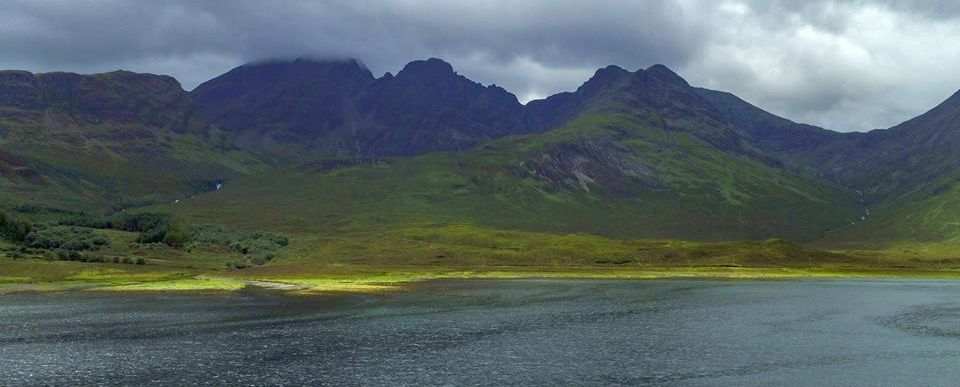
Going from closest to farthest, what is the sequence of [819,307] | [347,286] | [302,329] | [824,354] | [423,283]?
[824,354], [302,329], [819,307], [347,286], [423,283]

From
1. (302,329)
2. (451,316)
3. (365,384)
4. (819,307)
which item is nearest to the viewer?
(365,384)

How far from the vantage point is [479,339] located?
328 ft

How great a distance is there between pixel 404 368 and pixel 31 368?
37281mm

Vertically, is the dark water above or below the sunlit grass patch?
below

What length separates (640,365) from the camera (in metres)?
81.9

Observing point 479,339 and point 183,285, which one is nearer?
point 479,339

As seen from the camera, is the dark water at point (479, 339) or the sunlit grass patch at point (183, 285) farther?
the sunlit grass patch at point (183, 285)

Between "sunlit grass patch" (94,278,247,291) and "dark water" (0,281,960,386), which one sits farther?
"sunlit grass patch" (94,278,247,291)

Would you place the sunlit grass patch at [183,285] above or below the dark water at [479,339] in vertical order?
above

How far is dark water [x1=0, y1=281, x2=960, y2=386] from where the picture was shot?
76.8m

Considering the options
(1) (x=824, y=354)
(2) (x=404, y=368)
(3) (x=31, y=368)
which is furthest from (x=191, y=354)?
(1) (x=824, y=354)

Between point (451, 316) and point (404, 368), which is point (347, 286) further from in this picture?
point (404, 368)

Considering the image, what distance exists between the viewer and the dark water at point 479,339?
76.8 meters

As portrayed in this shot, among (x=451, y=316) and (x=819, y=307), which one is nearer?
(x=451, y=316)
